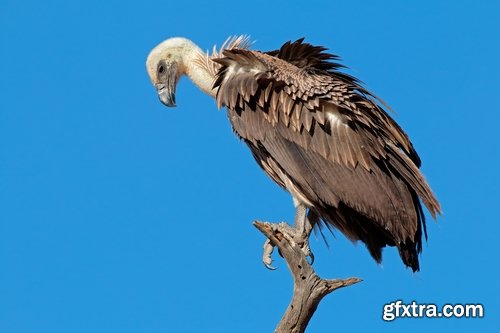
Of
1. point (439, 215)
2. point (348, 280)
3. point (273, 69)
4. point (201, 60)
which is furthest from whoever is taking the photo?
point (201, 60)

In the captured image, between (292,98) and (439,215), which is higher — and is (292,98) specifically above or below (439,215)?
above

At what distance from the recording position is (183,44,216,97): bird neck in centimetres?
1311

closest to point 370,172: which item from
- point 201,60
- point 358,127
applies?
point 358,127

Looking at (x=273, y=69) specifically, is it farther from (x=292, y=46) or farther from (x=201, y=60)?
(x=201, y=60)

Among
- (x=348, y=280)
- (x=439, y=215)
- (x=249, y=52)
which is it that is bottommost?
(x=348, y=280)

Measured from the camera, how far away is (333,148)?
1148 centimetres

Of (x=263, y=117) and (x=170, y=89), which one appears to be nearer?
(x=263, y=117)

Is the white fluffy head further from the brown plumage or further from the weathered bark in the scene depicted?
the weathered bark

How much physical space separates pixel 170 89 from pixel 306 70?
2.16 m

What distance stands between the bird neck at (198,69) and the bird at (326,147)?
0.90 metres

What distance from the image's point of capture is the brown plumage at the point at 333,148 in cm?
1119

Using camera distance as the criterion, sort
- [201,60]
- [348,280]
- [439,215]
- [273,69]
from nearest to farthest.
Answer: [348,280]
[439,215]
[273,69]
[201,60]

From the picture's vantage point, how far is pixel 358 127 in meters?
11.4

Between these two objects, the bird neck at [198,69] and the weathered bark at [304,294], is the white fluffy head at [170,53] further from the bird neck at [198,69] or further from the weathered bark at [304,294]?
the weathered bark at [304,294]
